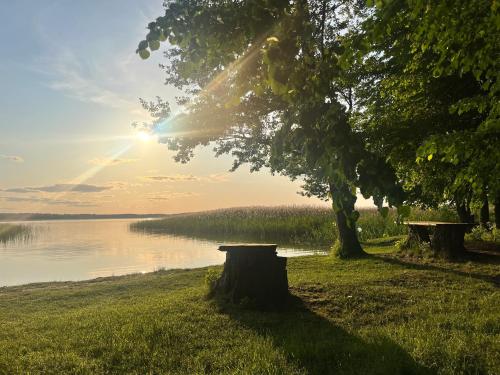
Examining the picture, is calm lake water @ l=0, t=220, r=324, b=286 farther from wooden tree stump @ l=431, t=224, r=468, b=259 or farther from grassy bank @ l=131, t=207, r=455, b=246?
wooden tree stump @ l=431, t=224, r=468, b=259

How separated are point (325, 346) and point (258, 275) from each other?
307 centimetres

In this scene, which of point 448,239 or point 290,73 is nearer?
point 290,73

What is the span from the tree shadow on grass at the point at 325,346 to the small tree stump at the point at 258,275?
63cm

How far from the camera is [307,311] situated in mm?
8906

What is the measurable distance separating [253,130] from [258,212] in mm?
25729

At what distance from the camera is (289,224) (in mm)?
36156

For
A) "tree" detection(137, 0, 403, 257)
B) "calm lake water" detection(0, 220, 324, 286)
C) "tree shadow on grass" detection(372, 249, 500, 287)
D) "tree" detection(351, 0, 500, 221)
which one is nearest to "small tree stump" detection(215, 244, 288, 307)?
"tree" detection(351, 0, 500, 221)

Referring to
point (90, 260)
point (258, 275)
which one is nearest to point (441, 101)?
point (258, 275)

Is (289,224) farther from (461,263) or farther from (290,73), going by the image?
(290,73)

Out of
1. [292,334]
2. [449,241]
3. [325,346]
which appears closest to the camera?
[325,346]

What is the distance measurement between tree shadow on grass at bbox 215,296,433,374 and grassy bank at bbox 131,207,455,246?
17523 millimetres

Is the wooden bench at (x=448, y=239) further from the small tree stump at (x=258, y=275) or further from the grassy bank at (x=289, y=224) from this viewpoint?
the small tree stump at (x=258, y=275)

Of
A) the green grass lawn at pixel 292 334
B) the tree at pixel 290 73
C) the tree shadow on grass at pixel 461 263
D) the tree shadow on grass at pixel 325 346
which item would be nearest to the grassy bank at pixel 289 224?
the tree shadow on grass at pixel 461 263

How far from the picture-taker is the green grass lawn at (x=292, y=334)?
602 cm
